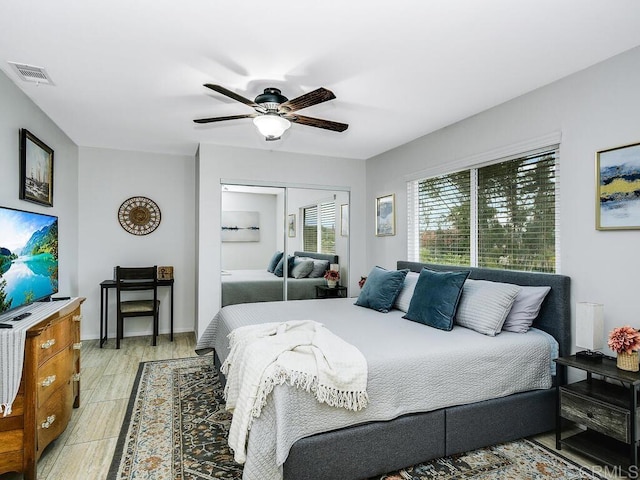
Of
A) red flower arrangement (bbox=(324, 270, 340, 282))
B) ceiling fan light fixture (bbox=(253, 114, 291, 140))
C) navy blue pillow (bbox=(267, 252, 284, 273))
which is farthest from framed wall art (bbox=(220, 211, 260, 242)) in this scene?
ceiling fan light fixture (bbox=(253, 114, 291, 140))

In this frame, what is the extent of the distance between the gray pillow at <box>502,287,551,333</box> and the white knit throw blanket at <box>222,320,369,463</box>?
52.6 inches

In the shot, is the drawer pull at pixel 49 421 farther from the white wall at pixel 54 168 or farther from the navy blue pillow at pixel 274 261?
the navy blue pillow at pixel 274 261

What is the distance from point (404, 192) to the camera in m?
4.64

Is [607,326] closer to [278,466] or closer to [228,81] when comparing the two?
[278,466]

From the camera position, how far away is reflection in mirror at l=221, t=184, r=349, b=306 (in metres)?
4.78

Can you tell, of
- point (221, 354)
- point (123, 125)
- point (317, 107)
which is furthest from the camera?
point (123, 125)

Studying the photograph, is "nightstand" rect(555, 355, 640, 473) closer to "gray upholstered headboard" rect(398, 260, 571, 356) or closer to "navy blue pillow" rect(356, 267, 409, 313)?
"gray upholstered headboard" rect(398, 260, 571, 356)

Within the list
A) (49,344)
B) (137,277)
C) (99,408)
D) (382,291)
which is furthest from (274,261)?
(49,344)

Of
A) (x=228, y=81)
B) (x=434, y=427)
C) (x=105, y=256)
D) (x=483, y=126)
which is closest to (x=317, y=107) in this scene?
(x=228, y=81)

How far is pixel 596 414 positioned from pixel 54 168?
16.6 feet

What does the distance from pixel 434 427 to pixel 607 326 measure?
4.50 feet

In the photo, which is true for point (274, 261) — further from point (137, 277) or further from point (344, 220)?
point (137, 277)

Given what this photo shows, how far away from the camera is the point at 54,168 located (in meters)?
3.95

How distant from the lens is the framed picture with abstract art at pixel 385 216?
4828 millimetres
